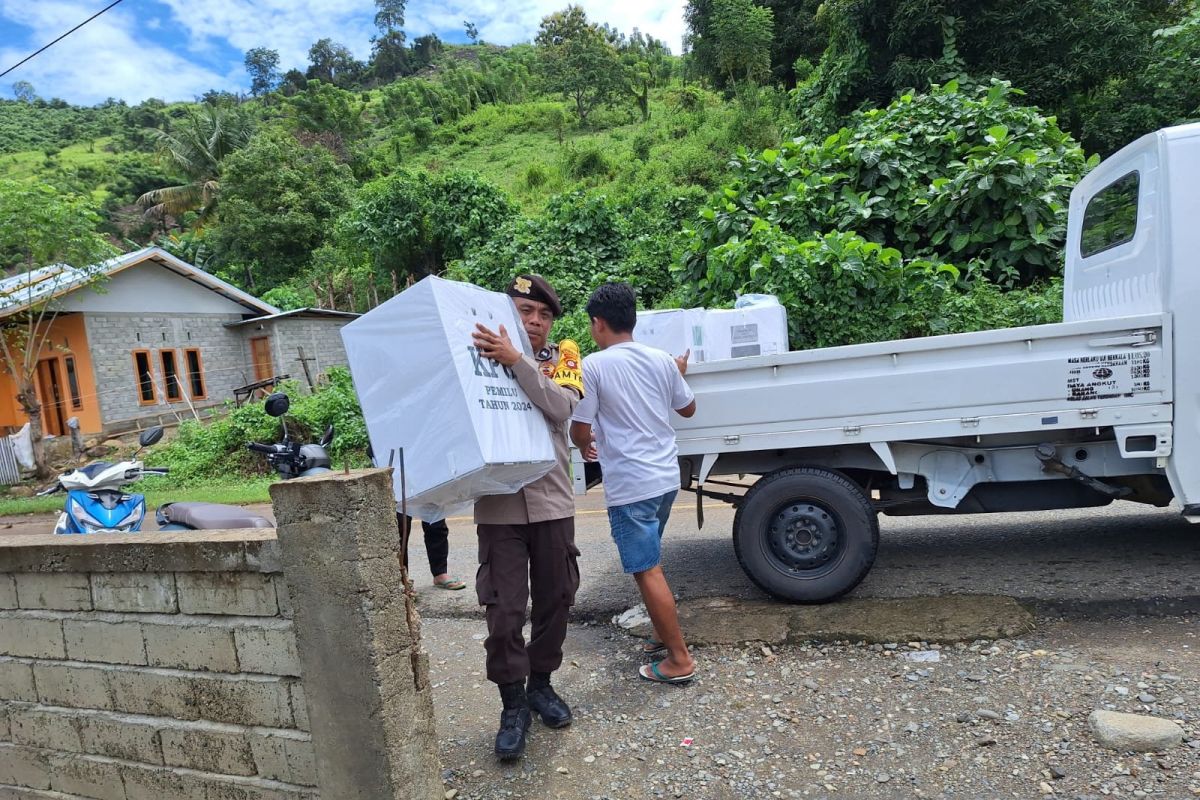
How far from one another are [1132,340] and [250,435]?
13628mm

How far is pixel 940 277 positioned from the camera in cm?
814

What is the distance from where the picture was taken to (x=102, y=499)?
4.37m

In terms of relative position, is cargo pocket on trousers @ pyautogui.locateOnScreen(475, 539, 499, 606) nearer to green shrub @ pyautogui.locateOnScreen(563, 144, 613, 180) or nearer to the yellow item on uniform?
the yellow item on uniform

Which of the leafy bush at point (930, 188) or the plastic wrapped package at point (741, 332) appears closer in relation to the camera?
the plastic wrapped package at point (741, 332)

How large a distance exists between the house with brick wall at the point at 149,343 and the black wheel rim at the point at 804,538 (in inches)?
584

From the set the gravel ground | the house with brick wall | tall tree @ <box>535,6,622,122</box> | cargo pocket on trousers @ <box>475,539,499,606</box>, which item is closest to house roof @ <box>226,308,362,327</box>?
the house with brick wall

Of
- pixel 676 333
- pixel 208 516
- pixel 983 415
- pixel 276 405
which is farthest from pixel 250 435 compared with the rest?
pixel 983 415

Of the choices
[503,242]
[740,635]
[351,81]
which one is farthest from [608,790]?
[351,81]

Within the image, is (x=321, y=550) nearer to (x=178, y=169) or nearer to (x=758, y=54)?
(x=758, y=54)

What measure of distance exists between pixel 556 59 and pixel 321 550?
49676mm

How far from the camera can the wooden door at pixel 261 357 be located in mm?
21703

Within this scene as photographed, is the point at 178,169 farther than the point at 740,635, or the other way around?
the point at 178,169

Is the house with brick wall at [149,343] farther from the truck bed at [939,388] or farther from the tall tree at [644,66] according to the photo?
the tall tree at [644,66]

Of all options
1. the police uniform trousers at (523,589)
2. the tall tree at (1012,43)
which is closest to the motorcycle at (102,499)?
the police uniform trousers at (523,589)
